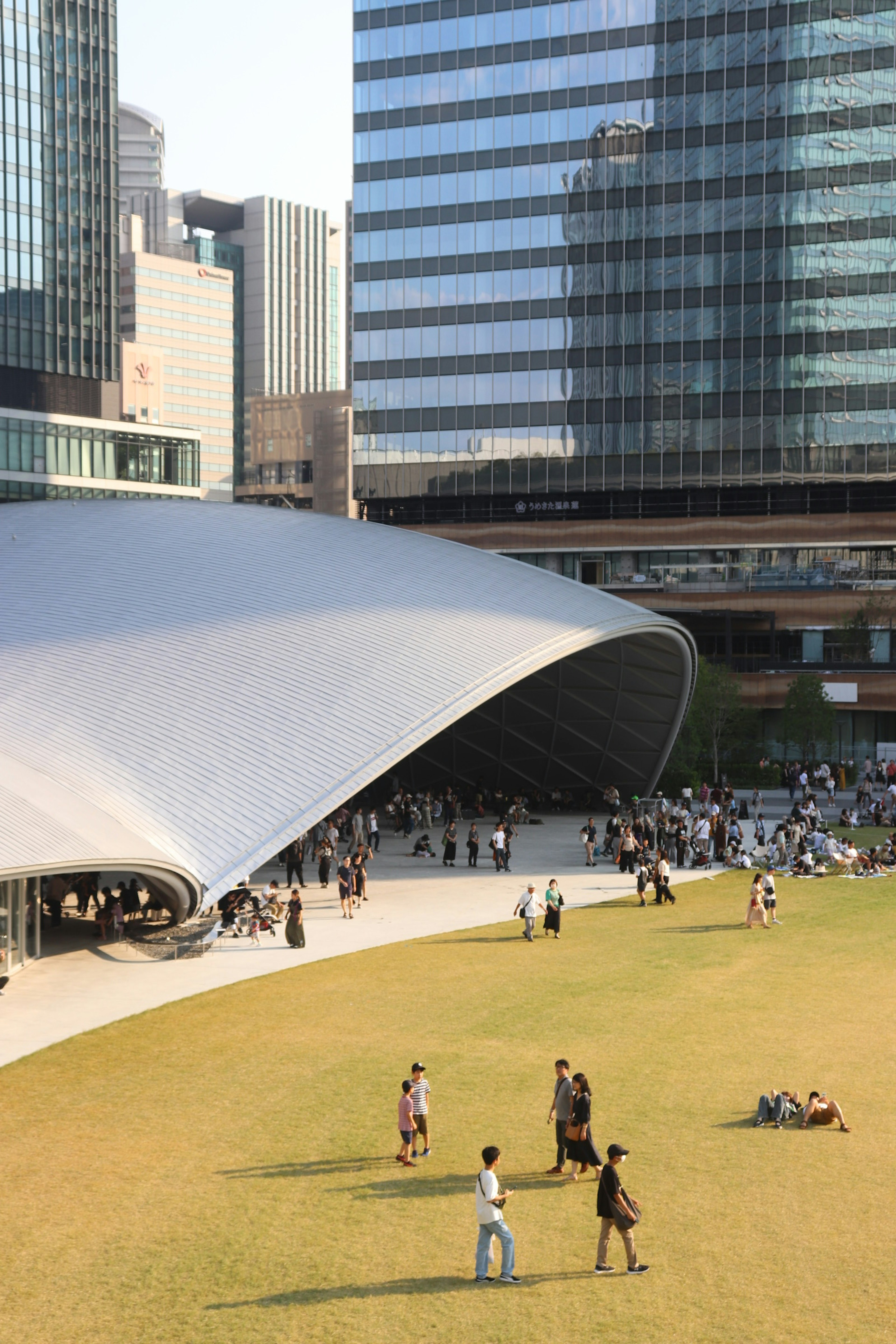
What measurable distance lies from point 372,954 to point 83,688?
8856mm

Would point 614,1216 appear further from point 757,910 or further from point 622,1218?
point 757,910

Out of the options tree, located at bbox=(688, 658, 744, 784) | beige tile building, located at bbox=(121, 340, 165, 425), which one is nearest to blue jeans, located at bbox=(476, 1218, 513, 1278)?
tree, located at bbox=(688, 658, 744, 784)

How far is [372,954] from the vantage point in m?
27.0

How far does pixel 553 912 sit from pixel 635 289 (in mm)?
67475

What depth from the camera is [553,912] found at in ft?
94.2

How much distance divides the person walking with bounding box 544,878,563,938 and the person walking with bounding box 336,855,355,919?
4.58m

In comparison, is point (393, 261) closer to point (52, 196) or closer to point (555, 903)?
point (52, 196)

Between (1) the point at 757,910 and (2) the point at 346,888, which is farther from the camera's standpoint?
(2) the point at 346,888

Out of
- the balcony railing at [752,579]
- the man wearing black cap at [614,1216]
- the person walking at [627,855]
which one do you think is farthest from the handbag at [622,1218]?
the balcony railing at [752,579]

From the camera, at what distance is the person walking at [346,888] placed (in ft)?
101

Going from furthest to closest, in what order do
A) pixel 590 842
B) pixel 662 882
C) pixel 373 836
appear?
pixel 373 836, pixel 590 842, pixel 662 882

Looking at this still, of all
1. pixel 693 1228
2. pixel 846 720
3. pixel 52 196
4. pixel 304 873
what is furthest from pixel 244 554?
pixel 52 196

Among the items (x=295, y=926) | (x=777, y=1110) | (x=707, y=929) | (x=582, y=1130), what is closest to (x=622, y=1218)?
(x=582, y=1130)

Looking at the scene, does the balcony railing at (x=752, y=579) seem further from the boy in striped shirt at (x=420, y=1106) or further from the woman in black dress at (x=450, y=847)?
the boy in striped shirt at (x=420, y=1106)
